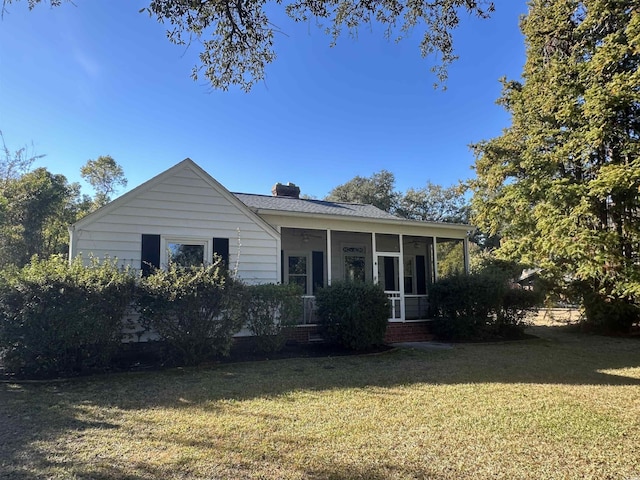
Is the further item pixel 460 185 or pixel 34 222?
pixel 34 222

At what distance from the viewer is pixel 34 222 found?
63.0 ft

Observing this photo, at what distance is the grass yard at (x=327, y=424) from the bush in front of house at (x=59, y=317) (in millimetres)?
505

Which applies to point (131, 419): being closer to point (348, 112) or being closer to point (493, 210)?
point (493, 210)

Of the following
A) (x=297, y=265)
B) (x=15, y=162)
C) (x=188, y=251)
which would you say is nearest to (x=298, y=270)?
(x=297, y=265)

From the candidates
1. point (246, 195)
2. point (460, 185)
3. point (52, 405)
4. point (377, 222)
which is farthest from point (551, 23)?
point (52, 405)

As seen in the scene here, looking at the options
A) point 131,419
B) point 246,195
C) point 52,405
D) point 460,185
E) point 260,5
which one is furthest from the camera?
point 460,185

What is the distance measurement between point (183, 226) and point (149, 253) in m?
0.95

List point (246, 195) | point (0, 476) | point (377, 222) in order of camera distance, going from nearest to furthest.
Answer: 1. point (0, 476)
2. point (377, 222)
3. point (246, 195)

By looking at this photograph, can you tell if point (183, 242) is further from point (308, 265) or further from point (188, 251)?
point (308, 265)

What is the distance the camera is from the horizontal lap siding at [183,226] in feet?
28.1

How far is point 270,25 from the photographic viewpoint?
6.10m

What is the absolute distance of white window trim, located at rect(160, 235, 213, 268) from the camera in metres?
8.98

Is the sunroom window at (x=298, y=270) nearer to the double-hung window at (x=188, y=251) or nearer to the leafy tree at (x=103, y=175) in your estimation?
the double-hung window at (x=188, y=251)

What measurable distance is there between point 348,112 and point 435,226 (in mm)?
7855
